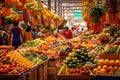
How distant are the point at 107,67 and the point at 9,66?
210 centimetres

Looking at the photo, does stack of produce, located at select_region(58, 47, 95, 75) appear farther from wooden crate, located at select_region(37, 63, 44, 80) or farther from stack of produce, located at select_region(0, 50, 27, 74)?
wooden crate, located at select_region(37, 63, 44, 80)

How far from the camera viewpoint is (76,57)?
23.8 ft

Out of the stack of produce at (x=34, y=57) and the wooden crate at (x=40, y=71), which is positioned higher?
the stack of produce at (x=34, y=57)

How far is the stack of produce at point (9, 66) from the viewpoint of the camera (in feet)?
22.3

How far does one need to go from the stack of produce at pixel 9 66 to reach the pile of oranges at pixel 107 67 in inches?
64.5

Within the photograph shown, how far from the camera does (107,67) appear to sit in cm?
625

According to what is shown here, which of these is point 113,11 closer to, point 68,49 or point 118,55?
point 68,49

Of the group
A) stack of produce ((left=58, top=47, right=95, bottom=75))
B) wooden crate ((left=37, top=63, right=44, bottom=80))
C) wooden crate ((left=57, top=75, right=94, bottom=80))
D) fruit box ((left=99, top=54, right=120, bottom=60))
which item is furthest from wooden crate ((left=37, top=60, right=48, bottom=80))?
wooden crate ((left=57, top=75, right=94, bottom=80))

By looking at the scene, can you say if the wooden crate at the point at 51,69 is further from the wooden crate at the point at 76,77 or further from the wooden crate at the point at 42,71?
the wooden crate at the point at 76,77

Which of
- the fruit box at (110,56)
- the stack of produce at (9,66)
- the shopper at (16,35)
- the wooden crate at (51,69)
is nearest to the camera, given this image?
the stack of produce at (9,66)

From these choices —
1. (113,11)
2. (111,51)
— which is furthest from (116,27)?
(111,51)

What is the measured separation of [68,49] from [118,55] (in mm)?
2571

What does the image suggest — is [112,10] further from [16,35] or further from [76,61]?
[16,35]

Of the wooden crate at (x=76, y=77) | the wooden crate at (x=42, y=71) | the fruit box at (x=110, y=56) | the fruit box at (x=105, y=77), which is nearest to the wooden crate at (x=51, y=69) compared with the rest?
the wooden crate at (x=42, y=71)
